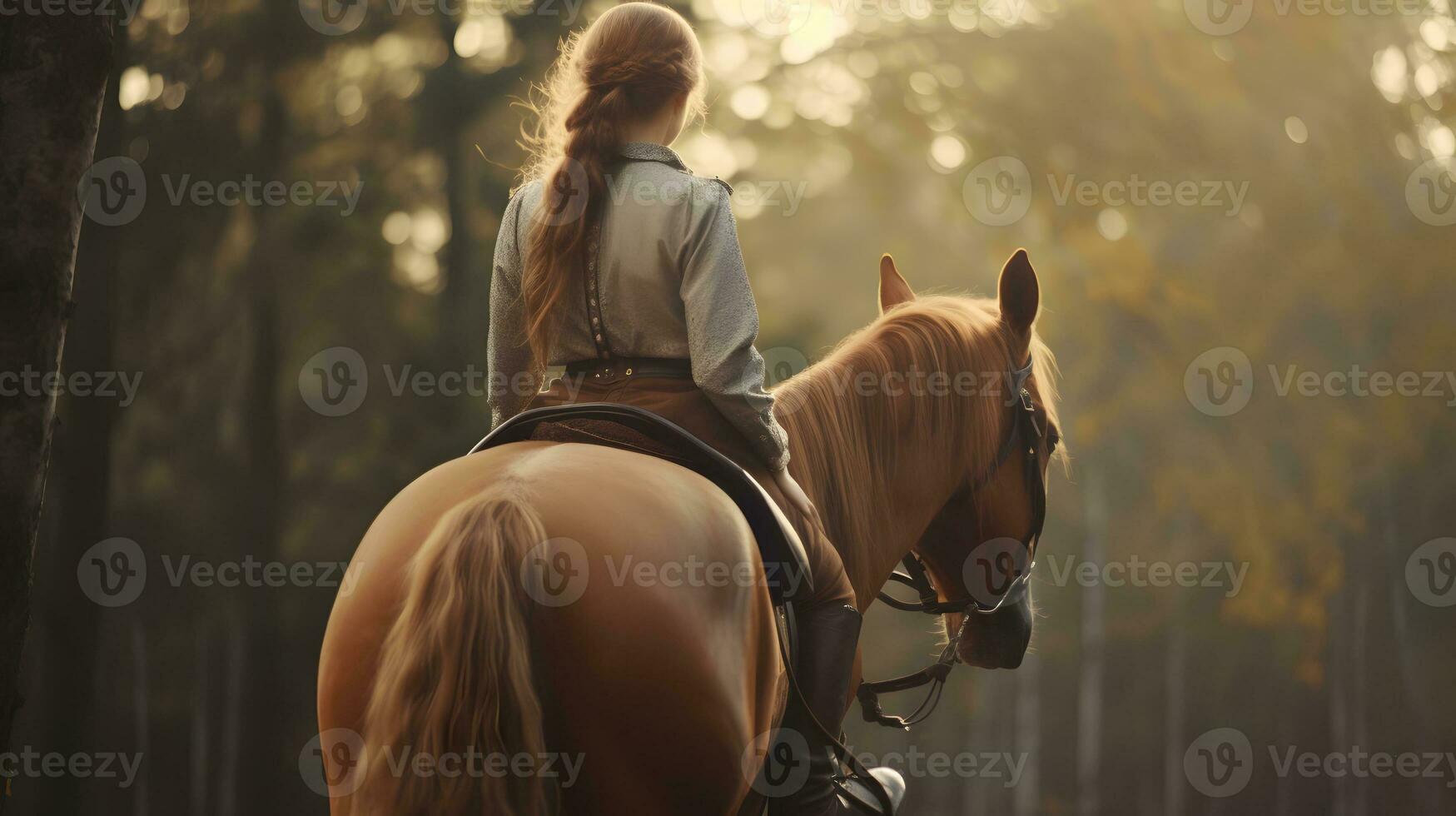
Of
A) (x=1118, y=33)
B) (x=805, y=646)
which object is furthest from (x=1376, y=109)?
(x=805, y=646)

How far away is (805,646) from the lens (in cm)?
267

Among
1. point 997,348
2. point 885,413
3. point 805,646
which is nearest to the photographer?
point 805,646

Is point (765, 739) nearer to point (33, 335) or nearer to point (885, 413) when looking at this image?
point (885, 413)

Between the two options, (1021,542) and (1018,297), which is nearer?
(1018,297)

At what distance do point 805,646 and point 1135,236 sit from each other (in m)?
15.2
